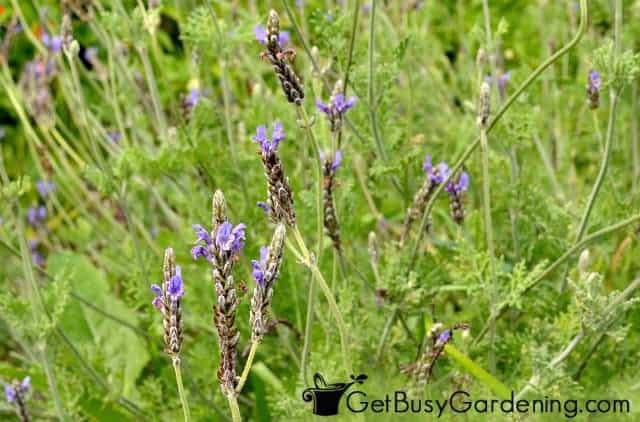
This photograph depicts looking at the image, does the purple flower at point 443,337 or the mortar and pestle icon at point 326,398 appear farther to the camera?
the mortar and pestle icon at point 326,398

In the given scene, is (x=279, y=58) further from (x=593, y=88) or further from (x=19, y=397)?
(x=19, y=397)

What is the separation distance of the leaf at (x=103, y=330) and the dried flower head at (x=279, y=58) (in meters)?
1.15

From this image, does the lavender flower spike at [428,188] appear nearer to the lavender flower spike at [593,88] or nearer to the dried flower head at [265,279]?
the lavender flower spike at [593,88]

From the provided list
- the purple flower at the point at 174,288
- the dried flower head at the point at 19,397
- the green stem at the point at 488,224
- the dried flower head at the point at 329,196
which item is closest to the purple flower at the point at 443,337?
the green stem at the point at 488,224

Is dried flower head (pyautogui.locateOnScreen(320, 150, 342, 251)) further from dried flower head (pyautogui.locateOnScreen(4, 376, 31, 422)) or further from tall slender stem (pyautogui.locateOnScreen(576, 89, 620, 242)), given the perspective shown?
dried flower head (pyautogui.locateOnScreen(4, 376, 31, 422))

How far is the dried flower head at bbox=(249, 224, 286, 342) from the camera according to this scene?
3.38 feet

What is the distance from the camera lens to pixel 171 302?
1028 mm

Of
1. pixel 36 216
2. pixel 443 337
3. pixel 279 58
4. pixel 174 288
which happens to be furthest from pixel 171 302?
pixel 36 216

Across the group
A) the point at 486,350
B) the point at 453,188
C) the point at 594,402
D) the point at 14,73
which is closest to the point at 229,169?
the point at 453,188

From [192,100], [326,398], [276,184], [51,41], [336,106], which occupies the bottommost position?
[326,398]

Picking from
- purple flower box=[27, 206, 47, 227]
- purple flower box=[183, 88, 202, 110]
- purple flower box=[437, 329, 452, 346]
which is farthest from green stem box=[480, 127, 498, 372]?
purple flower box=[27, 206, 47, 227]

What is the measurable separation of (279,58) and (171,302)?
1.12ft

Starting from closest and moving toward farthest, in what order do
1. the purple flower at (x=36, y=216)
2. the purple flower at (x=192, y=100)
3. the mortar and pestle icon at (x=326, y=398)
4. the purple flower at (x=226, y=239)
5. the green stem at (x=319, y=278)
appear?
the purple flower at (x=226, y=239) → the green stem at (x=319, y=278) → the mortar and pestle icon at (x=326, y=398) → the purple flower at (x=192, y=100) → the purple flower at (x=36, y=216)

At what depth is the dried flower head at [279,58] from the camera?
1155mm
